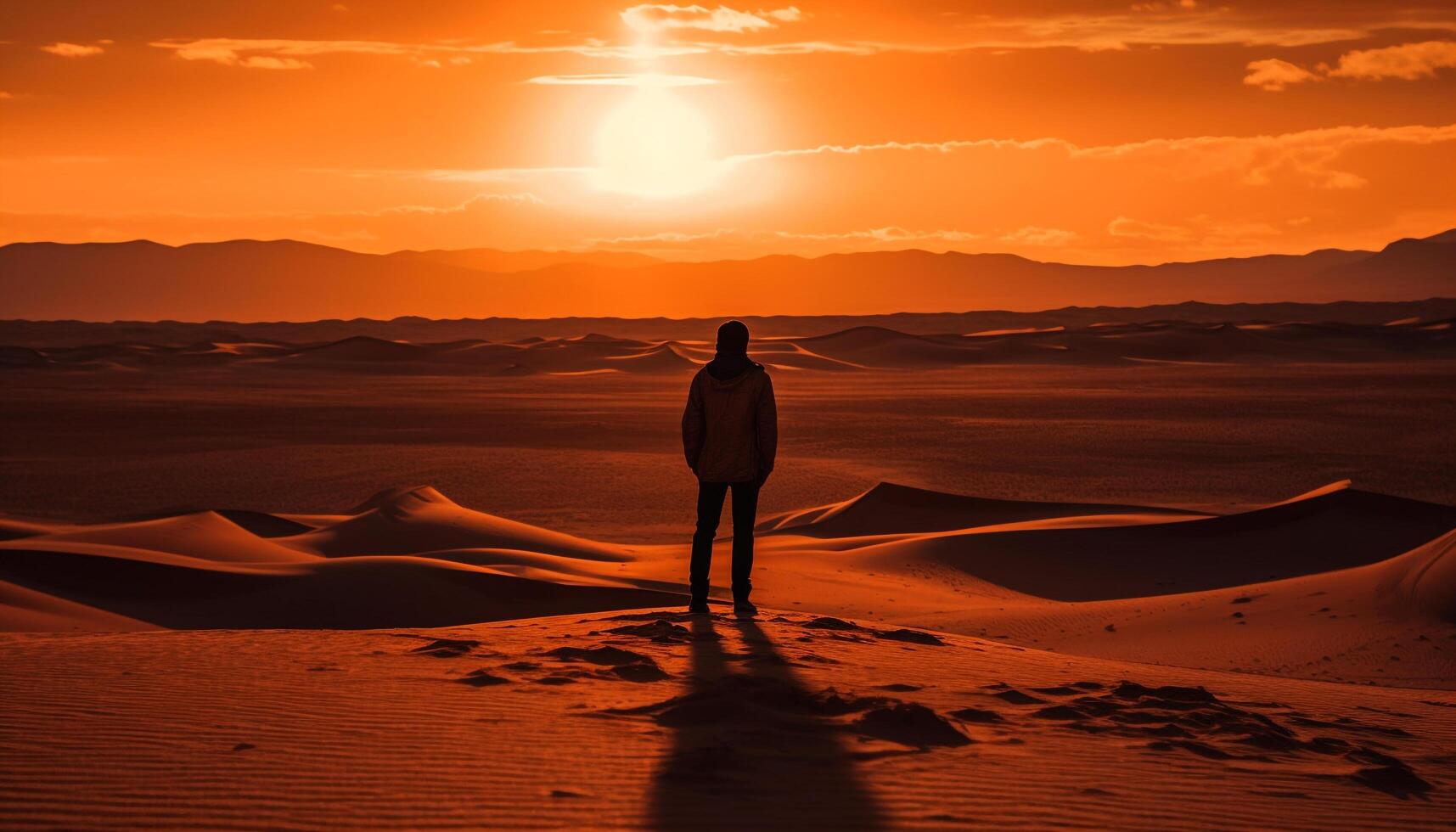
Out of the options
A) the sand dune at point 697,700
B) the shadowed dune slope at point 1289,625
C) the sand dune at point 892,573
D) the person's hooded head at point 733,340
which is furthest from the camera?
the sand dune at point 892,573

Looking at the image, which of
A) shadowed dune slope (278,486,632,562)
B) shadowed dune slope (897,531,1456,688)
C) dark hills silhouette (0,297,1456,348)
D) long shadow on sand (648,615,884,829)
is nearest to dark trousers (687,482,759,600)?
long shadow on sand (648,615,884,829)

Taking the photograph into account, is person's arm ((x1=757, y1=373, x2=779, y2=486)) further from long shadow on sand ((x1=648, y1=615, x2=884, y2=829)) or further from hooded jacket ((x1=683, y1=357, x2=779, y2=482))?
long shadow on sand ((x1=648, y1=615, x2=884, y2=829))

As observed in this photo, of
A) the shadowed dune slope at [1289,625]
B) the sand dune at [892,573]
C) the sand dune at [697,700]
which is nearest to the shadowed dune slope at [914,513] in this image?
the sand dune at [892,573]

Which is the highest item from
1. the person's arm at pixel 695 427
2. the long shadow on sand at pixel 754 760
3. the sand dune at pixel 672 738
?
the person's arm at pixel 695 427

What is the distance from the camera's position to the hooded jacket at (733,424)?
7.82 meters

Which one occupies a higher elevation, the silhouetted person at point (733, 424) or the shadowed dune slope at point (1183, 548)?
the silhouetted person at point (733, 424)

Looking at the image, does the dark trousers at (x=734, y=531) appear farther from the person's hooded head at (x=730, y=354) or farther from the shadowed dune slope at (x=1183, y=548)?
the shadowed dune slope at (x=1183, y=548)

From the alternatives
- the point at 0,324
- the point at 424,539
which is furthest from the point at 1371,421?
the point at 0,324

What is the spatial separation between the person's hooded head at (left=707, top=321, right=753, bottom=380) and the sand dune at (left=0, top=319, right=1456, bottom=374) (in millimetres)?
53261

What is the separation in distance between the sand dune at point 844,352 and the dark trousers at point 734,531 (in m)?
52.9

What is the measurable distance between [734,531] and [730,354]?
1.04m

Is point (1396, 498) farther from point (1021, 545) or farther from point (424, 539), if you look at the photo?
point (424, 539)

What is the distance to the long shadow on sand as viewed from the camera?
177 inches

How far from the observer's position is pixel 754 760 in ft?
16.7
